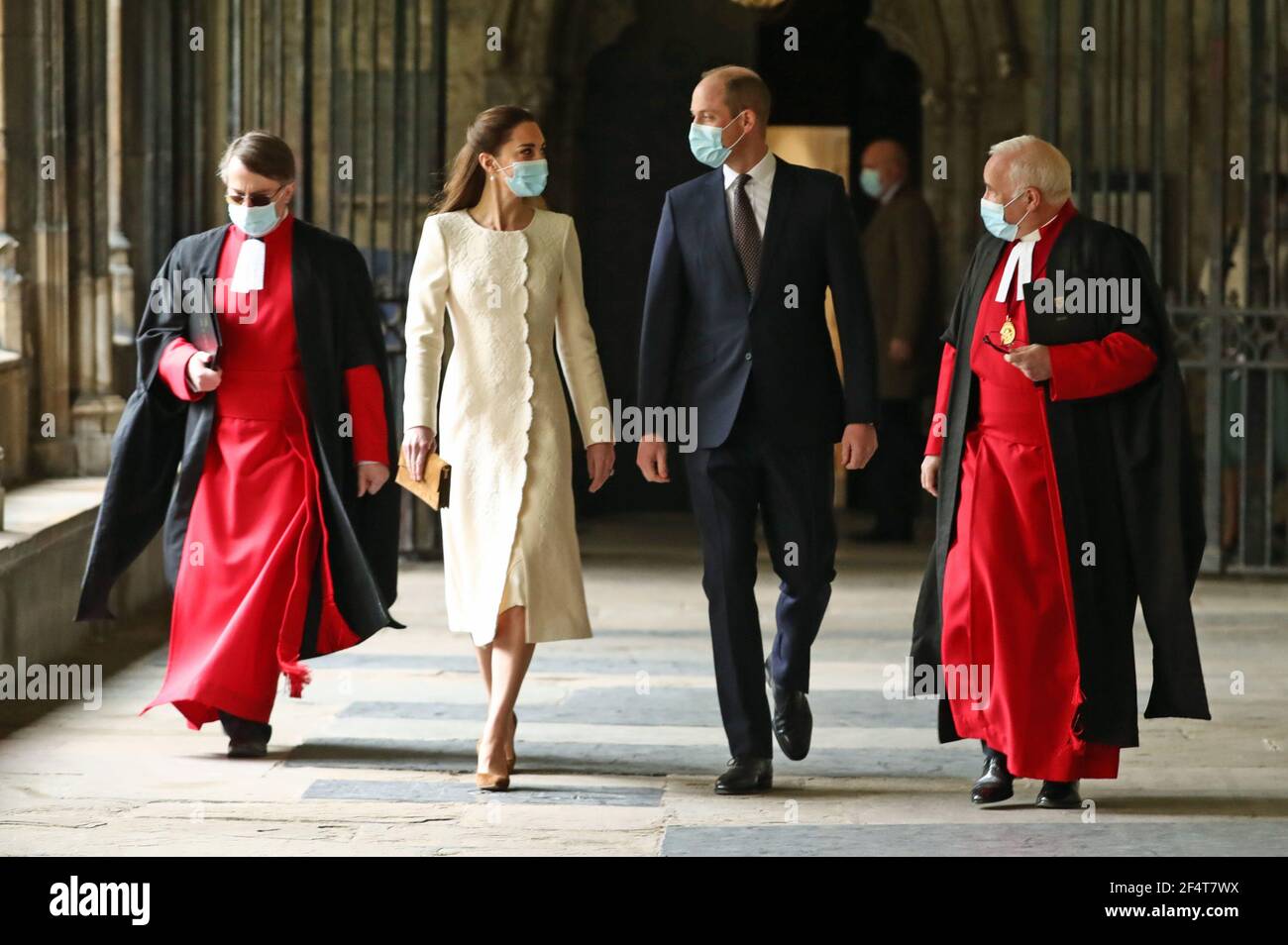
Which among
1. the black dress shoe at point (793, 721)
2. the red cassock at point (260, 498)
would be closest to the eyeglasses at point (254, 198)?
the red cassock at point (260, 498)

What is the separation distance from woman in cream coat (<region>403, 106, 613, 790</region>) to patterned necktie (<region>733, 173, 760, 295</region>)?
48 centimetres

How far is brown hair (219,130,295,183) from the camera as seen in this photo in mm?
5660

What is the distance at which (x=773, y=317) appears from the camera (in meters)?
5.27

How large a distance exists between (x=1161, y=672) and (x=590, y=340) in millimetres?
1652

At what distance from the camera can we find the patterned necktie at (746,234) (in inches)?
208

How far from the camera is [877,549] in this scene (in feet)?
35.0

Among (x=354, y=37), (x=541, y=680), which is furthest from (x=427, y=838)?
(x=354, y=37)

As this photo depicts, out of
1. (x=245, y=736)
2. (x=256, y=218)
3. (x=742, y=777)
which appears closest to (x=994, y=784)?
(x=742, y=777)

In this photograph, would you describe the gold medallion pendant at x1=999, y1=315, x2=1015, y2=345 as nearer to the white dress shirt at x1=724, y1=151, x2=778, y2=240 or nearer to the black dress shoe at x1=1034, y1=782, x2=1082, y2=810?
the white dress shirt at x1=724, y1=151, x2=778, y2=240

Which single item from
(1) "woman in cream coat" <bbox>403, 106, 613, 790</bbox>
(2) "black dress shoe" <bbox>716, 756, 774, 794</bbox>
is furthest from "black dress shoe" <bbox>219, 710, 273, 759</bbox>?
(2) "black dress shoe" <bbox>716, 756, 774, 794</bbox>

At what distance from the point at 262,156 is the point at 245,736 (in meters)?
1.56

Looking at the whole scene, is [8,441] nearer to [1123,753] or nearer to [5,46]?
[5,46]

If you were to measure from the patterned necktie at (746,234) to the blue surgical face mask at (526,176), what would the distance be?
492mm

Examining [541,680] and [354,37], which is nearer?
[541,680]
